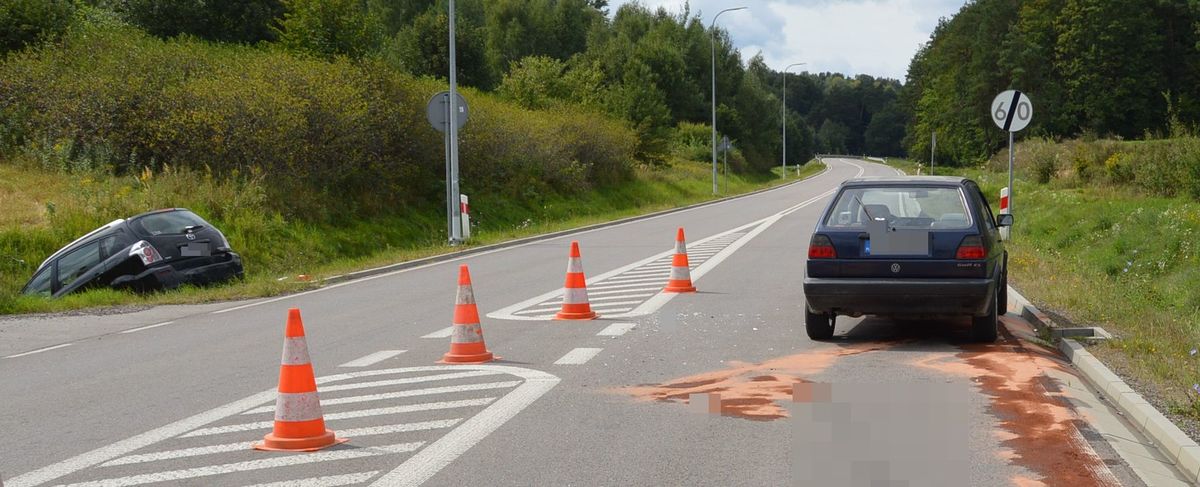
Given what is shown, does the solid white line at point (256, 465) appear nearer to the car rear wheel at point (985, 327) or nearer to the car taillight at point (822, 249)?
the car taillight at point (822, 249)

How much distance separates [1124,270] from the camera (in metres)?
19.4

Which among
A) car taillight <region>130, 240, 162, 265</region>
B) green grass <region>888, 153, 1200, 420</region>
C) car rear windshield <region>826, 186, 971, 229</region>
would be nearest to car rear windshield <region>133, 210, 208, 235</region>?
car taillight <region>130, 240, 162, 265</region>

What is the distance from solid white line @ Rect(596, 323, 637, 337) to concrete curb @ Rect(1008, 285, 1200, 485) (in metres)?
4.00

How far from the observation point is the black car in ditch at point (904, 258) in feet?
30.9

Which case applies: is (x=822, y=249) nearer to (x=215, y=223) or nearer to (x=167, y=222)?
(x=167, y=222)

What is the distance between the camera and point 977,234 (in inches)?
376

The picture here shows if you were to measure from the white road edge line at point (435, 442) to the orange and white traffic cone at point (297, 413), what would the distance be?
0.67 meters

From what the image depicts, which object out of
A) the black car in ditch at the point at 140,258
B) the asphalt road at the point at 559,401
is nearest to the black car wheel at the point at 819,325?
the asphalt road at the point at 559,401

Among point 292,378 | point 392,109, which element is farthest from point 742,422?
point 392,109

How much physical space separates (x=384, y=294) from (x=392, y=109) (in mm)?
14053

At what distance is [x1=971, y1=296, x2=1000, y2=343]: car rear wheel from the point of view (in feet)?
31.6

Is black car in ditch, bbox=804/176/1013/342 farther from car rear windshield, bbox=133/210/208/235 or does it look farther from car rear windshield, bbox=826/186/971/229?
car rear windshield, bbox=133/210/208/235

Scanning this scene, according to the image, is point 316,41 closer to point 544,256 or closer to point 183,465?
point 544,256

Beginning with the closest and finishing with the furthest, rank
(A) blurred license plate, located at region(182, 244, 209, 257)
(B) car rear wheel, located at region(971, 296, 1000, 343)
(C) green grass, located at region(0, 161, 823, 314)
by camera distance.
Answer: (B) car rear wheel, located at region(971, 296, 1000, 343), (C) green grass, located at region(0, 161, 823, 314), (A) blurred license plate, located at region(182, 244, 209, 257)
